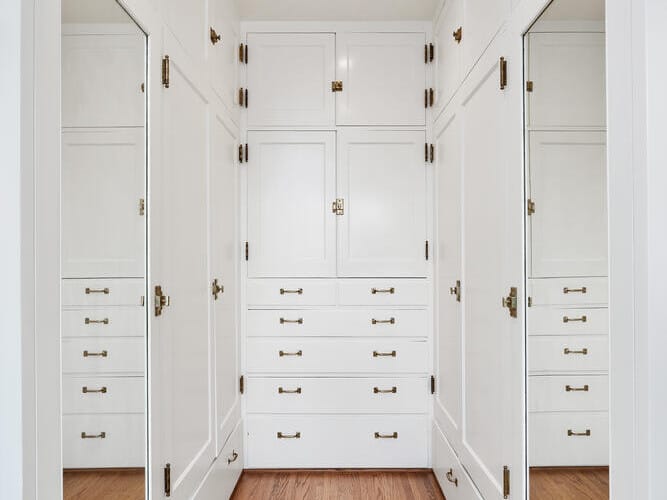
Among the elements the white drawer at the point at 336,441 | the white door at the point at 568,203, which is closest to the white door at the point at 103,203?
the white door at the point at 568,203

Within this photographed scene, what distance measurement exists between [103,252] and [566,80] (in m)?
1.10

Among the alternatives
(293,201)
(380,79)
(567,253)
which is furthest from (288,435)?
(567,253)

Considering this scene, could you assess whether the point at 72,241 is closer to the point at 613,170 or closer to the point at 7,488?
the point at 7,488

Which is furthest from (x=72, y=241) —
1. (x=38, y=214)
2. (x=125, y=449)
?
(x=125, y=449)

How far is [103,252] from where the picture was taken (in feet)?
3.93

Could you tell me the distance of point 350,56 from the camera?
2.93 m

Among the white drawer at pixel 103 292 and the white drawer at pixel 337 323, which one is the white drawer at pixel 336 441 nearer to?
the white drawer at pixel 337 323

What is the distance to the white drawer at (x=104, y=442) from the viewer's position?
1050mm

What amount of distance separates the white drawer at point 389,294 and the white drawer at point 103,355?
1.60 metres

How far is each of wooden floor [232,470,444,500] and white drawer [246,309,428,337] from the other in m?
0.74

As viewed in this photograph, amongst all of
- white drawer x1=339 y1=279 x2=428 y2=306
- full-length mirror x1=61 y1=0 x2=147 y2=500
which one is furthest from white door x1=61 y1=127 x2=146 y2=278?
white drawer x1=339 y1=279 x2=428 y2=306

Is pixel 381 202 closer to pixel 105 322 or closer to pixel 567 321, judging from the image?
pixel 567 321

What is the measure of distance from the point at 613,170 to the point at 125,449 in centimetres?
123

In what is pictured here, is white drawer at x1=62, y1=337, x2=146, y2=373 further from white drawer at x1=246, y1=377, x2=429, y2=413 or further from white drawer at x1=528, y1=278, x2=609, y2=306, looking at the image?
white drawer at x1=246, y1=377, x2=429, y2=413
